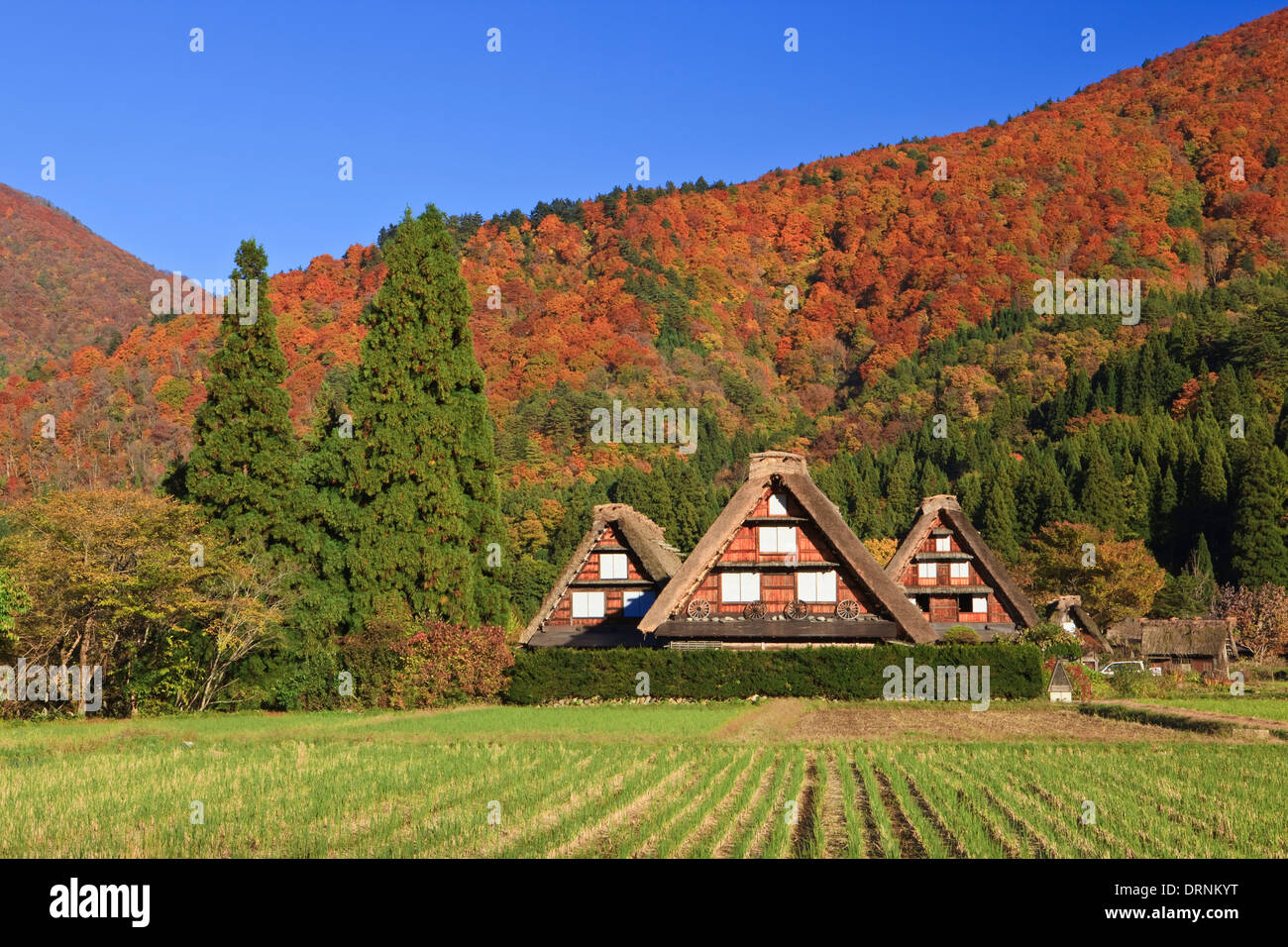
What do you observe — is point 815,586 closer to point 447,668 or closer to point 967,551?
point 447,668

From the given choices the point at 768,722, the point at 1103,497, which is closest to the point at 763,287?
the point at 1103,497

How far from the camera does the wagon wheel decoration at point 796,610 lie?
36531 millimetres

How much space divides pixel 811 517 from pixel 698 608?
4705 millimetres

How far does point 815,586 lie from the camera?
3728 cm

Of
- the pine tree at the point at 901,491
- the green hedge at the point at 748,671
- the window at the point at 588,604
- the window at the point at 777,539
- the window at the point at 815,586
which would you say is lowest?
the green hedge at the point at 748,671

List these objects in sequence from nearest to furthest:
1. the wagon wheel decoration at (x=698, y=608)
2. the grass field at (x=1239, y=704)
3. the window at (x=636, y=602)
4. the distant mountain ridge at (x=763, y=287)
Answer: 1. the grass field at (x=1239, y=704)
2. the wagon wheel decoration at (x=698, y=608)
3. the window at (x=636, y=602)
4. the distant mountain ridge at (x=763, y=287)

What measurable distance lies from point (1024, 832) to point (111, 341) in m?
120

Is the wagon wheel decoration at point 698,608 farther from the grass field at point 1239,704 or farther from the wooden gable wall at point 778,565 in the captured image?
the grass field at point 1239,704

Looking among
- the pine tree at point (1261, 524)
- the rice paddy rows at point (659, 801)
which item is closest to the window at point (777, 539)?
the rice paddy rows at point (659, 801)

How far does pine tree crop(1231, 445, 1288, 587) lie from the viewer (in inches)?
2987

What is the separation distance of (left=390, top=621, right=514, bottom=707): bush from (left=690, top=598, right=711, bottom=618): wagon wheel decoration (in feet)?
20.0

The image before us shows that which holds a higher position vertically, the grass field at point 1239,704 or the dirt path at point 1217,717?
the dirt path at point 1217,717

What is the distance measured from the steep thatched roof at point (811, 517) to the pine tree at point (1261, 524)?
170 ft

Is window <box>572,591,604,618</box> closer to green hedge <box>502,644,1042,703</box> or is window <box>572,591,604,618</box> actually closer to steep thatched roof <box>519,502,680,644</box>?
steep thatched roof <box>519,502,680,644</box>
